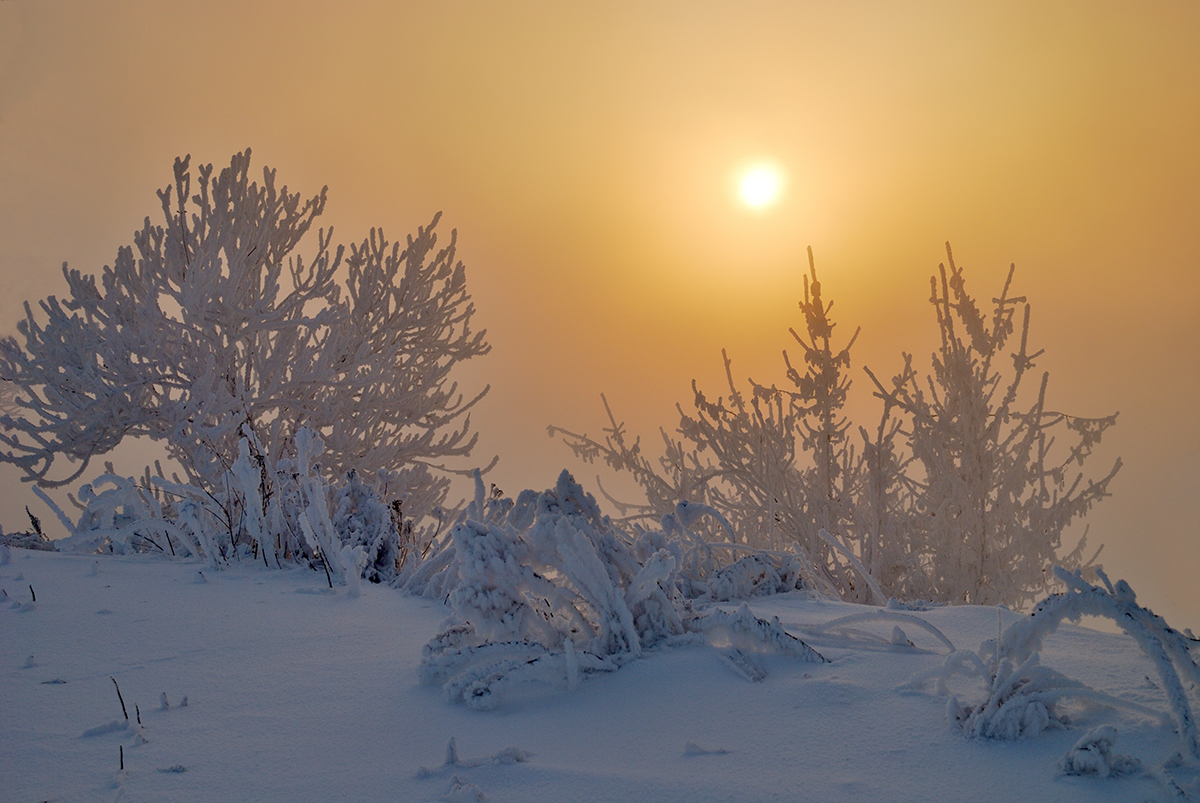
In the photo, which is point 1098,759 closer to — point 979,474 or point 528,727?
point 528,727

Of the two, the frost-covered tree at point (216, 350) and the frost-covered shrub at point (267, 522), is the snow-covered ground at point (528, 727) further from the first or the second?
the frost-covered tree at point (216, 350)

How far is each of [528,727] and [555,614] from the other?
15.7 inches

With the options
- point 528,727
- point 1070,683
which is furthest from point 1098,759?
point 528,727

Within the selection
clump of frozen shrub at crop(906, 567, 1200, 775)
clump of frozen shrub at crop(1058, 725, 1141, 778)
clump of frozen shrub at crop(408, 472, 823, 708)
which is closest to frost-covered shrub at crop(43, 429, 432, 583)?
clump of frozen shrub at crop(408, 472, 823, 708)

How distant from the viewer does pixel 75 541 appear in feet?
9.59

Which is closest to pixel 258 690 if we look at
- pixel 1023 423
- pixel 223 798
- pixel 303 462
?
pixel 223 798

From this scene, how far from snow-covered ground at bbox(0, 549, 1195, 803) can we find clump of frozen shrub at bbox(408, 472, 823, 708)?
0.04m

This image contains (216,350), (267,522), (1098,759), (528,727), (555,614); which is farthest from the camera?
(216,350)

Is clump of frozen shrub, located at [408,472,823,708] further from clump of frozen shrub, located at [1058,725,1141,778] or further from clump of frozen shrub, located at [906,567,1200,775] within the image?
clump of frozen shrub, located at [1058,725,1141,778]

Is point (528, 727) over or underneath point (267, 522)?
underneath

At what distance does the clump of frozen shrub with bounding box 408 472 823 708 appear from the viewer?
1321 millimetres

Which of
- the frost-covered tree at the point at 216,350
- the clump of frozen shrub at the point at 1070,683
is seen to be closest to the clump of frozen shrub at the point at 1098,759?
the clump of frozen shrub at the point at 1070,683

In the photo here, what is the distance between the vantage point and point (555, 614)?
1.57m

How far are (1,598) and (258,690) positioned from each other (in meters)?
1.15
